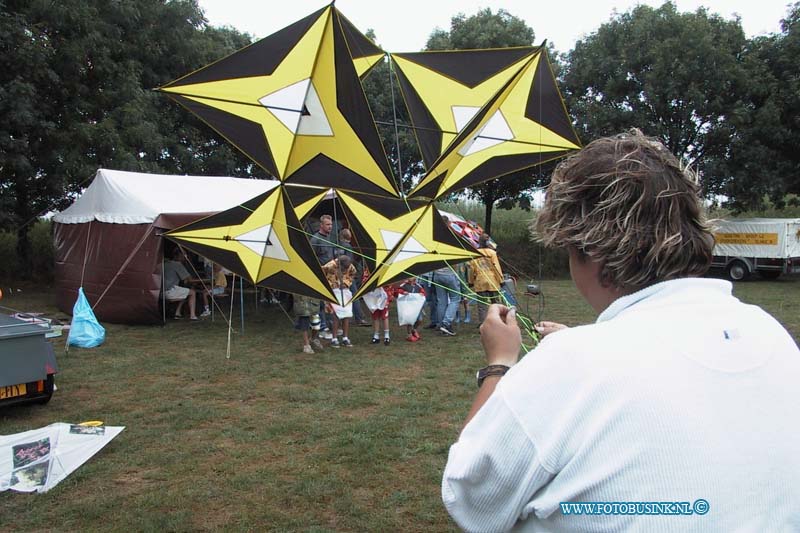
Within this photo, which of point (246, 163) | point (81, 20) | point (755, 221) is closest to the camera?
point (81, 20)

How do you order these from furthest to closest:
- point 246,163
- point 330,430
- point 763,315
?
point 246,163 → point 330,430 → point 763,315

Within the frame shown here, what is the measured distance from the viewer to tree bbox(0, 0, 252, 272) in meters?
13.3

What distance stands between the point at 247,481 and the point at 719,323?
4008 millimetres

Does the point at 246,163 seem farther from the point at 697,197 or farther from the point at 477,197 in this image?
the point at 697,197

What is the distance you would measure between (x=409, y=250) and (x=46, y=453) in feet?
11.4

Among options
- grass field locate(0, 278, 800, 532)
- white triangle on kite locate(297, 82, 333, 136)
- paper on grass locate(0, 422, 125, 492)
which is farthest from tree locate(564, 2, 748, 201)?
paper on grass locate(0, 422, 125, 492)

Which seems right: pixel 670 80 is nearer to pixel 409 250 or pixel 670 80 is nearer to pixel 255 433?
pixel 409 250

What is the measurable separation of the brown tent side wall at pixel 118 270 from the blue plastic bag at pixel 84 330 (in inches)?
69.4

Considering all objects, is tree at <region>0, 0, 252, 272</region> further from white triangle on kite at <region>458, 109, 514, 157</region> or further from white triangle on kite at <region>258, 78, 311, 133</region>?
white triangle on kite at <region>458, 109, 514, 157</region>

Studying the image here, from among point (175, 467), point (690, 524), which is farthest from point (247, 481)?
point (690, 524)

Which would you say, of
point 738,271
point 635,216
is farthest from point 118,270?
point 738,271

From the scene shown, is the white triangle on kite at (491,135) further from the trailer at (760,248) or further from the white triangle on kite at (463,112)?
the trailer at (760,248)

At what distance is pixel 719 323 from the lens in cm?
97

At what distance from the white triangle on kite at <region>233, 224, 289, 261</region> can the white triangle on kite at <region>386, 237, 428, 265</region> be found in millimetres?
1560
